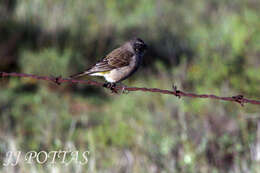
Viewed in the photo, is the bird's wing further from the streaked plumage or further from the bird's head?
the bird's head

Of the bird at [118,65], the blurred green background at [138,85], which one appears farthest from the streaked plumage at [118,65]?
the blurred green background at [138,85]

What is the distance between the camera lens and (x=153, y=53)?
38.5 ft

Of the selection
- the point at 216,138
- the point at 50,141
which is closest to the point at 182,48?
the point at 216,138

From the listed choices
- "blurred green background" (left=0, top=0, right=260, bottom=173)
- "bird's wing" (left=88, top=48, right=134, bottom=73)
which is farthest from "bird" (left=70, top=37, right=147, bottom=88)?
"blurred green background" (left=0, top=0, right=260, bottom=173)

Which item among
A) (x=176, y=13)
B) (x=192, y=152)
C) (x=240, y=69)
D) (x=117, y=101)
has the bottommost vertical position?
(x=192, y=152)

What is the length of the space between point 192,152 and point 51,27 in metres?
6.34

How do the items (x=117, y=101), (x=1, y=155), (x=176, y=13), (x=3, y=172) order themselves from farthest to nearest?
(x=176, y=13) < (x=117, y=101) < (x=1, y=155) < (x=3, y=172)

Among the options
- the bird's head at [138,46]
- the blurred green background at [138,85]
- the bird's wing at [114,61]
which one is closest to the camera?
the bird's wing at [114,61]

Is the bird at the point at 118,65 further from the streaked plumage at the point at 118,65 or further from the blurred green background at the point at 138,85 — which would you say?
the blurred green background at the point at 138,85

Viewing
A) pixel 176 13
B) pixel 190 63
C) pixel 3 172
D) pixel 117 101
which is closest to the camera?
pixel 3 172

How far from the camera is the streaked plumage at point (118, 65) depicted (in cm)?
596

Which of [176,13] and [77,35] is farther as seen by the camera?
[176,13]

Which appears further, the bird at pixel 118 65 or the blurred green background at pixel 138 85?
the blurred green background at pixel 138 85

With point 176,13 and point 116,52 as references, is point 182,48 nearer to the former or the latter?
point 176,13
